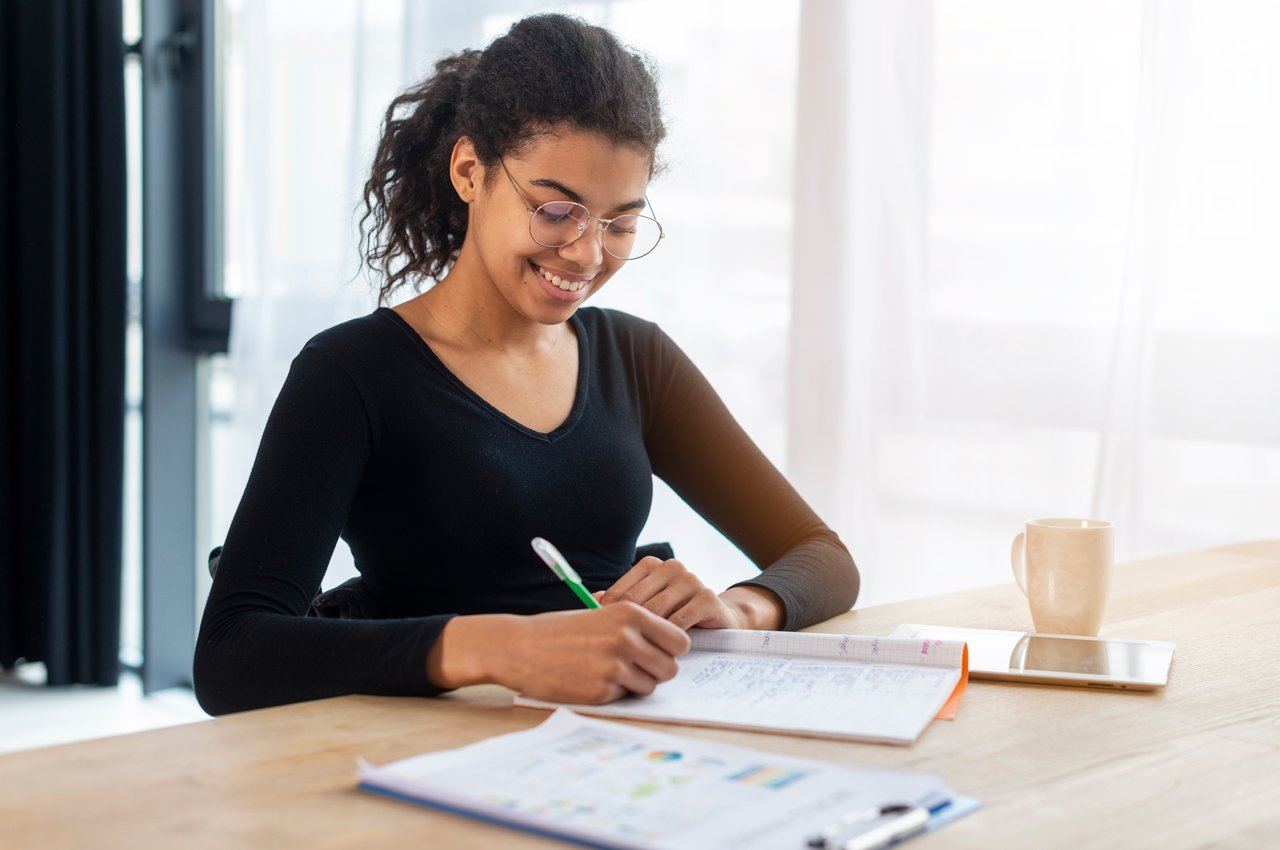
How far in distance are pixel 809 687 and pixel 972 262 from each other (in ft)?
4.13

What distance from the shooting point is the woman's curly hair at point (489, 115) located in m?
1.47

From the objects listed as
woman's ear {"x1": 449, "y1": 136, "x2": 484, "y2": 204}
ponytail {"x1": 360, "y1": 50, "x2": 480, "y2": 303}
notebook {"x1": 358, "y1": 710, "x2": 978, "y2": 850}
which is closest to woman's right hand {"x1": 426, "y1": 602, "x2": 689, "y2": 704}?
notebook {"x1": 358, "y1": 710, "x2": 978, "y2": 850}

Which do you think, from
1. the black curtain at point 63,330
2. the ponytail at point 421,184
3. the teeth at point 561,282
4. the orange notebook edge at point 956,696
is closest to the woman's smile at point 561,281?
the teeth at point 561,282

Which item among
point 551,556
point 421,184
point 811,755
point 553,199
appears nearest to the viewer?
point 811,755

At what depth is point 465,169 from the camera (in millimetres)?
1560

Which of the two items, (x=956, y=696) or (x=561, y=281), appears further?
(x=561, y=281)

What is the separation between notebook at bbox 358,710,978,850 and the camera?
70 cm

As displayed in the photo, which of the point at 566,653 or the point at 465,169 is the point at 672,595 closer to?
the point at 566,653

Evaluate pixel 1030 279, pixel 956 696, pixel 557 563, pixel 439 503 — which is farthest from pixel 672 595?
pixel 1030 279

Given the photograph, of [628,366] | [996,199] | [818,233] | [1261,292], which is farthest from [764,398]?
[1261,292]

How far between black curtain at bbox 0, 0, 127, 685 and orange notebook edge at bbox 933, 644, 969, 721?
113 inches

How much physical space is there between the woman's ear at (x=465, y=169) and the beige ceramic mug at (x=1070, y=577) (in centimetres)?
73

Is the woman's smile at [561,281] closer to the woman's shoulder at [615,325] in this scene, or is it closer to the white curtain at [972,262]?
the woman's shoulder at [615,325]

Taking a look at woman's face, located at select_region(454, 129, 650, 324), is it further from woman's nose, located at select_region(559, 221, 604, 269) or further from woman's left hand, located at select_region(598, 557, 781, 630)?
woman's left hand, located at select_region(598, 557, 781, 630)
